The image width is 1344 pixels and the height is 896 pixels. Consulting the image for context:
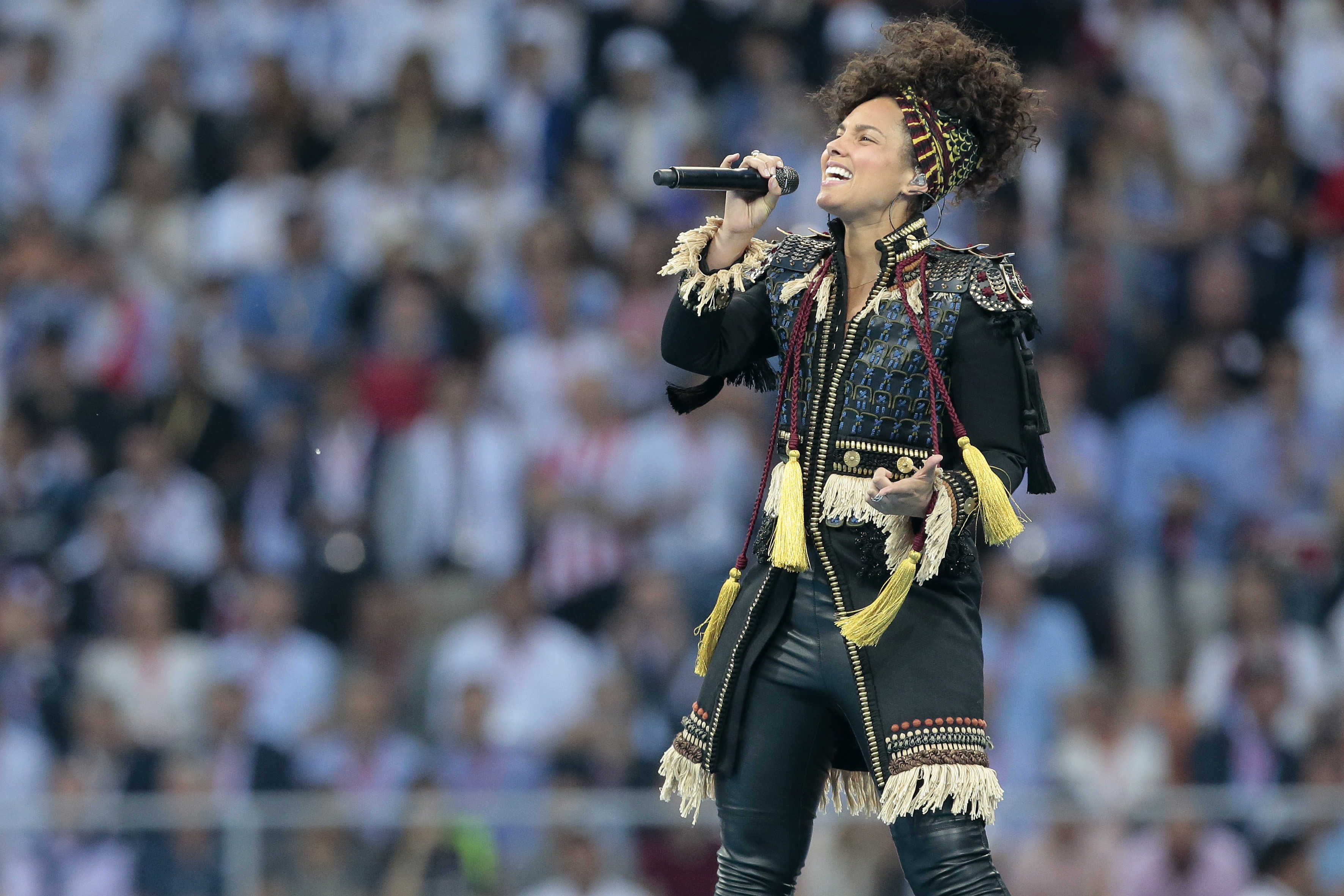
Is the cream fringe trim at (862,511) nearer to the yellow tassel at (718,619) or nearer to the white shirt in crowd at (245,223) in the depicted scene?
the yellow tassel at (718,619)

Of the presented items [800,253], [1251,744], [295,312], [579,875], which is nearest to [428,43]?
[295,312]

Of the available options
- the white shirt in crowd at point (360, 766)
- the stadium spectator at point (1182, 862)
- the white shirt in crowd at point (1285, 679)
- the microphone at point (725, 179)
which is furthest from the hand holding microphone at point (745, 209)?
the white shirt in crowd at point (1285, 679)

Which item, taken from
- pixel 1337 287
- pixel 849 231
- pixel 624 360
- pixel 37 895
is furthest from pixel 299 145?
pixel 849 231

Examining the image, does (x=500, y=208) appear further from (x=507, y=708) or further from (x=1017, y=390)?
(x=1017, y=390)

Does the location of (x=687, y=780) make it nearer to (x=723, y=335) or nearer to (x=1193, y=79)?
(x=723, y=335)

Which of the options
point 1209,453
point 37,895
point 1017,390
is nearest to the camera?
point 1017,390

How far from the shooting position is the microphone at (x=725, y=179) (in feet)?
12.2

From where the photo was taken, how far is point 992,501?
3.74 metres

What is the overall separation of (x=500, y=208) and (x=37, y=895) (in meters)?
4.44

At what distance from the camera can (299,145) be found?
10.8m

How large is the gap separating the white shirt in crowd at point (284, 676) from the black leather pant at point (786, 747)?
4759 millimetres

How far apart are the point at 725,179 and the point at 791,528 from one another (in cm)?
73

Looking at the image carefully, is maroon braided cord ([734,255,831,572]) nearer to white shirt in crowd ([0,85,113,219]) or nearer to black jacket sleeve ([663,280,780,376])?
black jacket sleeve ([663,280,780,376])

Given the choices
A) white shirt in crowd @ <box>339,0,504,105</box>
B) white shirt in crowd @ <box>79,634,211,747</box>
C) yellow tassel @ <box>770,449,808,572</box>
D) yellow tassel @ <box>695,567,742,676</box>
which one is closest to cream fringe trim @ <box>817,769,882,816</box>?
yellow tassel @ <box>695,567,742,676</box>
